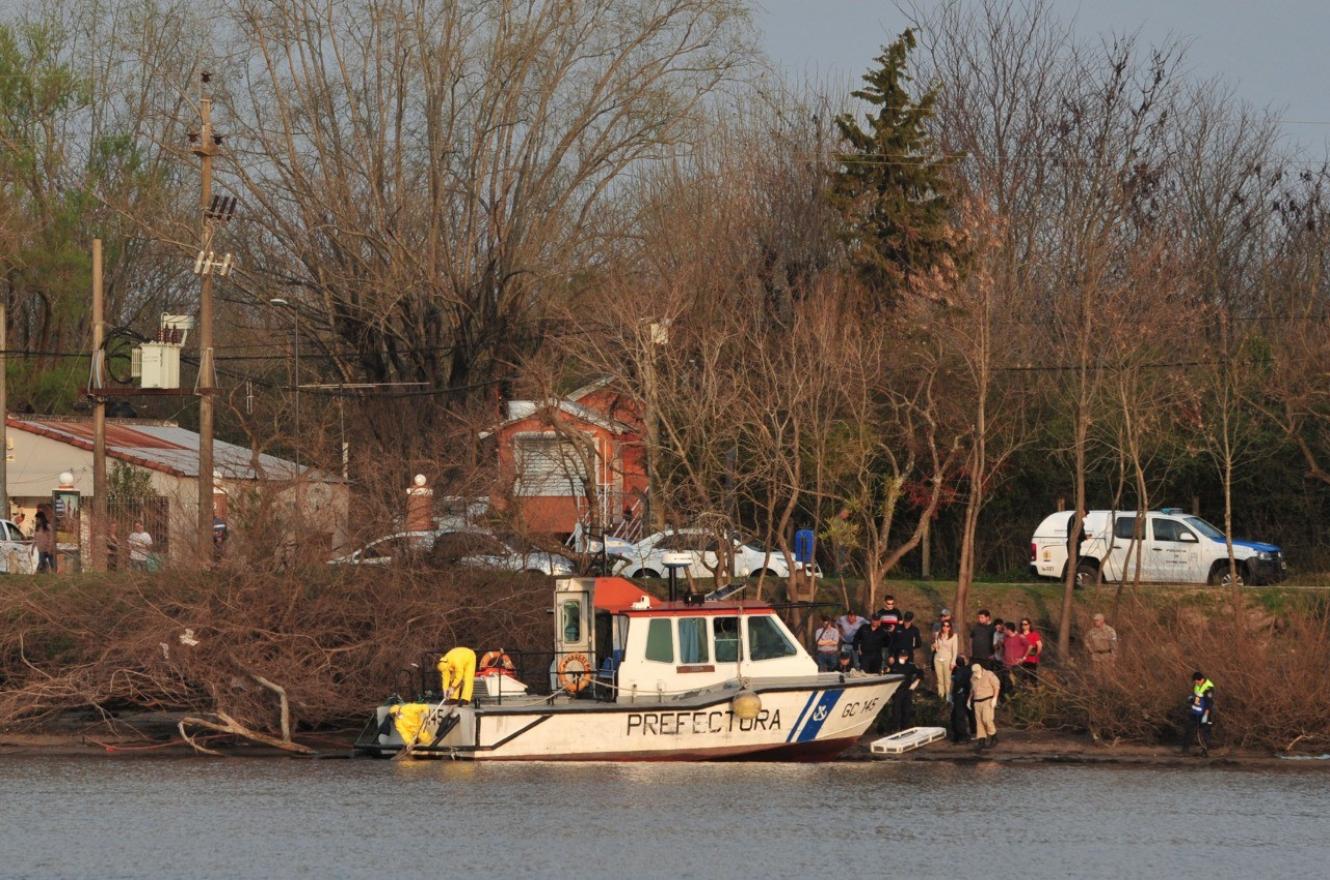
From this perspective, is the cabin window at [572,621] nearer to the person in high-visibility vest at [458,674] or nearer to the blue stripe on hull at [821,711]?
the person in high-visibility vest at [458,674]

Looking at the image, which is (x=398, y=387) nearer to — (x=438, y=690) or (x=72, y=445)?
(x=72, y=445)

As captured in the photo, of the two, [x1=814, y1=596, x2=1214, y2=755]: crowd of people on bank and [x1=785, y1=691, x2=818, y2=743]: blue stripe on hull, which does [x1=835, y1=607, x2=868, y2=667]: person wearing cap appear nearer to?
[x1=814, y1=596, x2=1214, y2=755]: crowd of people on bank

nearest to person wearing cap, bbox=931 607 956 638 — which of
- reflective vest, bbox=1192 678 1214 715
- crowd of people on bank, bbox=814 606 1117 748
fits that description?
crowd of people on bank, bbox=814 606 1117 748

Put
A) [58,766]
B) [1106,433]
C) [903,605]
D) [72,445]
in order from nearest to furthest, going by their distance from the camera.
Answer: [58,766] → [903,605] → [1106,433] → [72,445]

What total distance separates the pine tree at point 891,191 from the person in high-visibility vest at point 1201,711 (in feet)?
52.0

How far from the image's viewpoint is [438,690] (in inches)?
1140

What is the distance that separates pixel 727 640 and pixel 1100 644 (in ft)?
18.9

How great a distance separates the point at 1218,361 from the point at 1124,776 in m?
17.0

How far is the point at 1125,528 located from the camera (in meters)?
36.0

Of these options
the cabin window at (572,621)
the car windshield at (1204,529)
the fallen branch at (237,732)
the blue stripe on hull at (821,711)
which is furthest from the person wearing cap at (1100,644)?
the fallen branch at (237,732)

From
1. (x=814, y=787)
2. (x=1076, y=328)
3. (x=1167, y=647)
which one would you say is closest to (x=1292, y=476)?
(x=1076, y=328)

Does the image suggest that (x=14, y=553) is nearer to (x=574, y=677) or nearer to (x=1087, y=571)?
(x=574, y=677)

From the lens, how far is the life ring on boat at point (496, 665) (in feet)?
86.9

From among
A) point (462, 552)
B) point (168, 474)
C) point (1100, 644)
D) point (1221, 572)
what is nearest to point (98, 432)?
point (168, 474)
